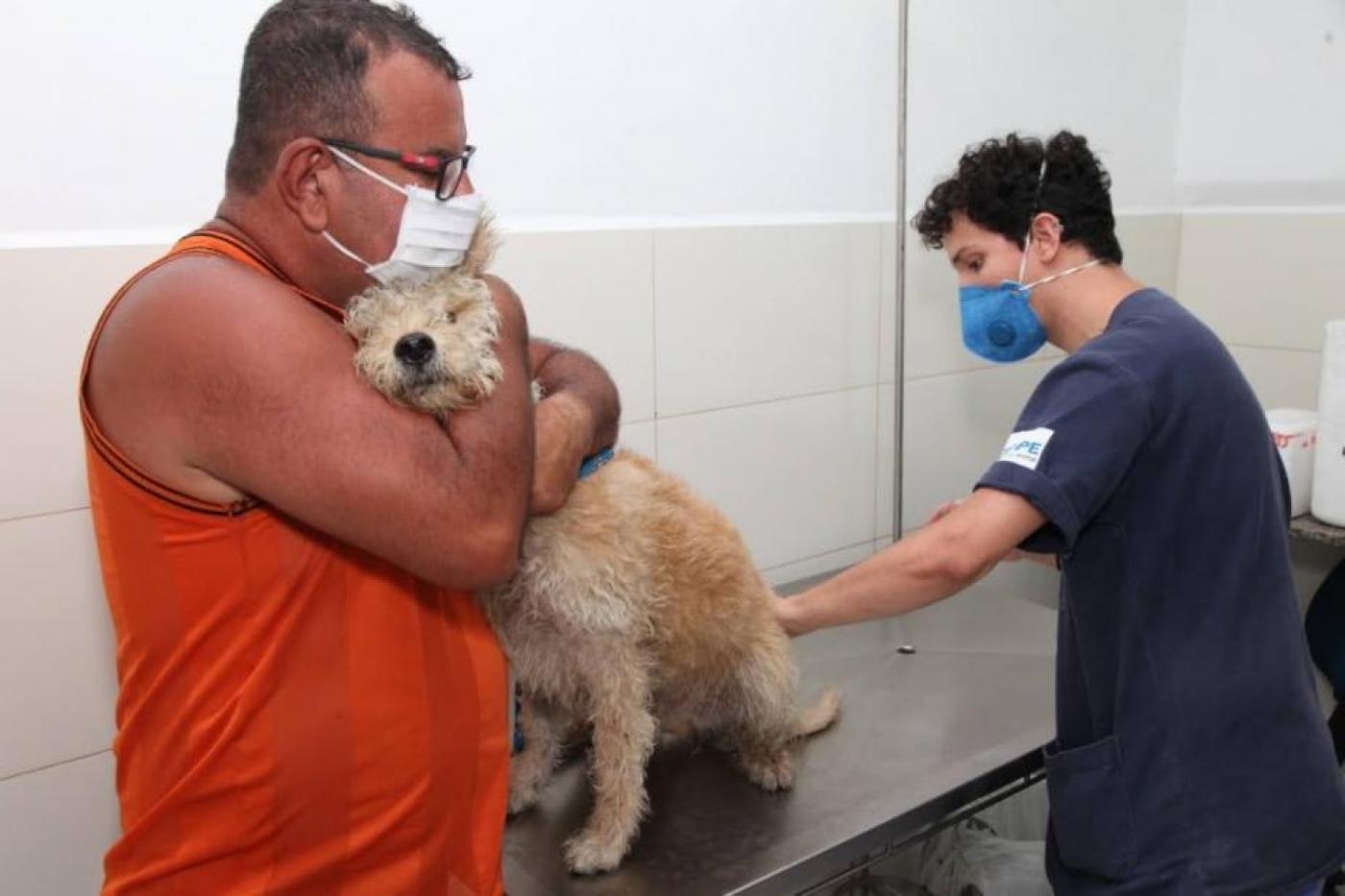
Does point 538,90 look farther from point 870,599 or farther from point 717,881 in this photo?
point 717,881

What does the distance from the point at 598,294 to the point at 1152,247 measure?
1829 mm

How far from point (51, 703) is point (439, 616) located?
0.78 metres

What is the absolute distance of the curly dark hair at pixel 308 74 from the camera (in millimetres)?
1021

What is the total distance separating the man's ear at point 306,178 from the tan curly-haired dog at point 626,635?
104 mm

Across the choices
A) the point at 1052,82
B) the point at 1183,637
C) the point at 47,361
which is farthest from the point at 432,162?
the point at 1052,82

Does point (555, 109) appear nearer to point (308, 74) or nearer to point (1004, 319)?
point (1004, 319)

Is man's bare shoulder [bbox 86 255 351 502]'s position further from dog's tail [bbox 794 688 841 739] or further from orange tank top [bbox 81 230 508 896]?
dog's tail [bbox 794 688 841 739]

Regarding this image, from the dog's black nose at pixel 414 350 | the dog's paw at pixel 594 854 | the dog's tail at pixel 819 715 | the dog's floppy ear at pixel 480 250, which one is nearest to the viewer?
the dog's black nose at pixel 414 350

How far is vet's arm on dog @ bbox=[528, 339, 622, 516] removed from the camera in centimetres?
125

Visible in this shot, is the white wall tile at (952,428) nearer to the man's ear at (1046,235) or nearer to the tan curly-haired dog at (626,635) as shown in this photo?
the man's ear at (1046,235)

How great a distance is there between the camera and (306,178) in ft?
3.43

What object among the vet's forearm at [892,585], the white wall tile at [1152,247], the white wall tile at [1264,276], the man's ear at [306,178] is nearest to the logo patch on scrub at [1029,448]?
the vet's forearm at [892,585]

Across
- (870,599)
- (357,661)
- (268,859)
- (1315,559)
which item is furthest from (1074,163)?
(1315,559)

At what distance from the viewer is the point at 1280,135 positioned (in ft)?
9.71
